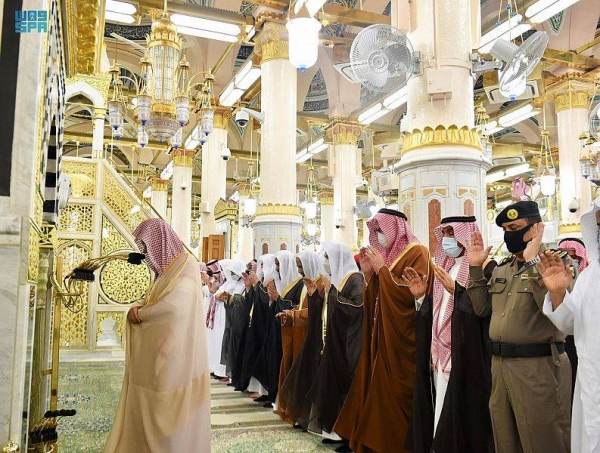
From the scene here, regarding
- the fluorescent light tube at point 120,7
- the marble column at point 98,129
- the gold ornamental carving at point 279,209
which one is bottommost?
the gold ornamental carving at point 279,209

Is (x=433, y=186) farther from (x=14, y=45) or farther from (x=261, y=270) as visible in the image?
(x=14, y=45)

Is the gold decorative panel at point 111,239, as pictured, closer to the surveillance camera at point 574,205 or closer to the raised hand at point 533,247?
the raised hand at point 533,247

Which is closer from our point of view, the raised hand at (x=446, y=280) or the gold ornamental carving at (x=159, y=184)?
the raised hand at (x=446, y=280)

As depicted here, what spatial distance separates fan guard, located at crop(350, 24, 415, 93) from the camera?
4.20 meters

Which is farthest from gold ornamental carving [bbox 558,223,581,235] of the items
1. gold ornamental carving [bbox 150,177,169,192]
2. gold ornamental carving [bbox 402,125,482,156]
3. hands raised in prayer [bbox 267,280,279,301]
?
gold ornamental carving [bbox 150,177,169,192]

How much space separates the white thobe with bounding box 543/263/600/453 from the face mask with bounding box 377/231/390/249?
4.43 feet

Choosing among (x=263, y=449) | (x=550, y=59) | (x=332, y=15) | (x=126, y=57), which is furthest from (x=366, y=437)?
(x=126, y=57)

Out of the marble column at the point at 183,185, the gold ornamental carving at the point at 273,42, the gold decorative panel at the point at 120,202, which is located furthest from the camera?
the marble column at the point at 183,185

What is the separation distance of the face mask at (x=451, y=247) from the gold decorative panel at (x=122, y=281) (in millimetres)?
4977

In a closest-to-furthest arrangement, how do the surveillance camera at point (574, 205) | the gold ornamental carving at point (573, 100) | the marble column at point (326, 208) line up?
the surveillance camera at point (574, 205)
the gold ornamental carving at point (573, 100)
the marble column at point (326, 208)

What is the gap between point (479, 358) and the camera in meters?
2.55

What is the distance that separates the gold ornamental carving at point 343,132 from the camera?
11.2 m

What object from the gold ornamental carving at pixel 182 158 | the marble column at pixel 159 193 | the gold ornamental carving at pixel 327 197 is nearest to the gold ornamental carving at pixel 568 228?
the gold ornamental carving at pixel 327 197

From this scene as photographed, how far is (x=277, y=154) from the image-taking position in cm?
747
